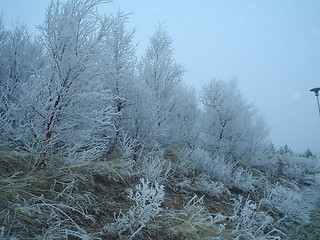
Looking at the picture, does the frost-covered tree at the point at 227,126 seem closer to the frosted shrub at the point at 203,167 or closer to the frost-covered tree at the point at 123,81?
the frosted shrub at the point at 203,167

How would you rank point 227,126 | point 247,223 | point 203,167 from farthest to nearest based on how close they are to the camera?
point 227,126 → point 203,167 → point 247,223

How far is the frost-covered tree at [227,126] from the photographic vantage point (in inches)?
498

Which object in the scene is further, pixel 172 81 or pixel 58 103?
pixel 172 81

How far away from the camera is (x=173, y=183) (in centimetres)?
567

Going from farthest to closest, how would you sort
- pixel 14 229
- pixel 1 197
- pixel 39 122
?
pixel 39 122 → pixel 1 197 → pixel 14 229

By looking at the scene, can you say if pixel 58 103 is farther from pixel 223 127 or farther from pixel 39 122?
pixel 223 127

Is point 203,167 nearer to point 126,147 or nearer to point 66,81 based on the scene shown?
point 126,147

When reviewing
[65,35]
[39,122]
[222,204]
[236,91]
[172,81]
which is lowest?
[222,204]

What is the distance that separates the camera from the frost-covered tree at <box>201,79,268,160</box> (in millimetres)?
12652

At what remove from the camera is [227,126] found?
12750mm

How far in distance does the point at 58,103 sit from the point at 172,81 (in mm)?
7409

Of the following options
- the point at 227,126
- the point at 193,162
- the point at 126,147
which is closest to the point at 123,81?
the point at 126,147

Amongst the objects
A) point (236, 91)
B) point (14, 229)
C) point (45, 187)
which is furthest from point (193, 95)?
point (14, 229)

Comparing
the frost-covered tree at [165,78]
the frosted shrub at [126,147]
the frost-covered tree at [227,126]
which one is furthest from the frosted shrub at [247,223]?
the frost-covered tree at [227,126]
